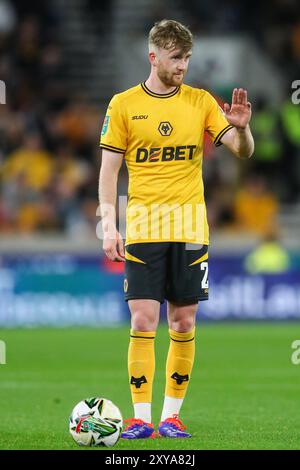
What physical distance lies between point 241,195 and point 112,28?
5141 mm

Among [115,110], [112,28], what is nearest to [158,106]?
[115,110]

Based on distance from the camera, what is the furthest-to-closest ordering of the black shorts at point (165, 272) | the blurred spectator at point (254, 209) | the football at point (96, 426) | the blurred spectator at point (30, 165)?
1. the blurred spectator at point (254, 209)
2. the blurred spectator at point (30, 165)
3. the black shorts at point (165, 272)
4. the football at point (96, 426)

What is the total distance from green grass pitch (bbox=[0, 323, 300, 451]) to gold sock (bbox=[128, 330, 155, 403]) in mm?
325

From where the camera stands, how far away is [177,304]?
7289 millimetres

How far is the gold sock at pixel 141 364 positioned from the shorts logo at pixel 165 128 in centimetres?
116

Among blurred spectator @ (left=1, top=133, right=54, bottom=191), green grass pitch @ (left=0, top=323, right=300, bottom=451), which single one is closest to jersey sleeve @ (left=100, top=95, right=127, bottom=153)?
green grass pitch @ (left=0, top=323, right=300, bottom=451)

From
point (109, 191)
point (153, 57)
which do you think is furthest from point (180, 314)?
point (153, 57)

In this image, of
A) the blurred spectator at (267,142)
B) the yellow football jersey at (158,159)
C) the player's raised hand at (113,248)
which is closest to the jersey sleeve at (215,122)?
the yellow football jersey at (158,159)

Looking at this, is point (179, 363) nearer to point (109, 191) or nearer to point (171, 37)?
point (109, 191)

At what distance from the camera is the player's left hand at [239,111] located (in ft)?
23.2

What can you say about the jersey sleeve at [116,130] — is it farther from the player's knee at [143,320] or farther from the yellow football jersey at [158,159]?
the player's knee at [143,320]

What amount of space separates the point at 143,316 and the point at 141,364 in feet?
0.93

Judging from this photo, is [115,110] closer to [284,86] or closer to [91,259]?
[91,259]

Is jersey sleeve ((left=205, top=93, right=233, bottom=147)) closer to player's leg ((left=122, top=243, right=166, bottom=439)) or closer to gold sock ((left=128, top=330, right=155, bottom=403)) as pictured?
player's leg ((left=122, top=243, right=166, bottom=439))
